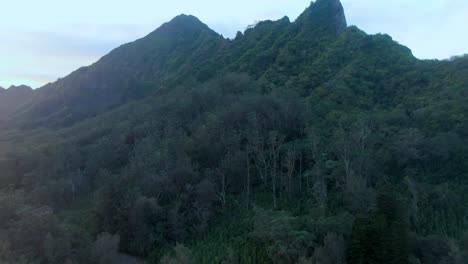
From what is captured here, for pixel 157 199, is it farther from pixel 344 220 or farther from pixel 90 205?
pixel 344 220

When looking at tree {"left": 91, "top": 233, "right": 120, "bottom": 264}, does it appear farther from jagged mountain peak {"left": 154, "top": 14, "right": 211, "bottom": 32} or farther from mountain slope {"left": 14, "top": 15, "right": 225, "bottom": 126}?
jagged mountain peak {"left": 154, "top": 14, "right": 211, "bottom": 32}

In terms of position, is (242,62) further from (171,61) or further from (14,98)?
(14,98)

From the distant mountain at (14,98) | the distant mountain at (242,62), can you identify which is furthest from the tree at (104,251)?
the distant mountain at (14,98)

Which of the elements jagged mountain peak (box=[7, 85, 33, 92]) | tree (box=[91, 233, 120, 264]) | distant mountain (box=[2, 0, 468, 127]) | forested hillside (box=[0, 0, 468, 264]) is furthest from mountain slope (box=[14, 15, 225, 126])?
tree (box=[91, 233, 120, 264])

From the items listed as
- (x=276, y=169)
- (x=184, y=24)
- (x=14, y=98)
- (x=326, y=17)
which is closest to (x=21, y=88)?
(x=14, y=98)

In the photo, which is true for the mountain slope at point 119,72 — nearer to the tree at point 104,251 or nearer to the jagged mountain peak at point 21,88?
the jagged mountain peak at point 21,88
